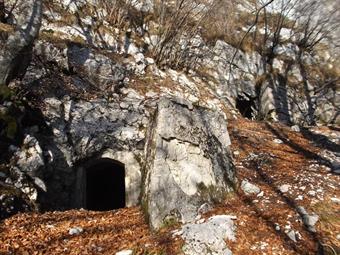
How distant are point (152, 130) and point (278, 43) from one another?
10.9m

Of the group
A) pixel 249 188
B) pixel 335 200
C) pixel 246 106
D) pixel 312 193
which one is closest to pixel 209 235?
pixel 249 188

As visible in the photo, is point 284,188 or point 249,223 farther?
point 284,188

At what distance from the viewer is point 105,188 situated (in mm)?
10211

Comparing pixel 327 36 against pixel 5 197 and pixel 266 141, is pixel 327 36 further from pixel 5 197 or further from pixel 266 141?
pixel 5 197

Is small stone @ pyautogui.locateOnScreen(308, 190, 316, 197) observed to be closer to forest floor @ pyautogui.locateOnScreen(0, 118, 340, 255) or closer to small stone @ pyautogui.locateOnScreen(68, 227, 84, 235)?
forest floor @ pyautogui.locateOnScreen(0, 118, 340, 255)

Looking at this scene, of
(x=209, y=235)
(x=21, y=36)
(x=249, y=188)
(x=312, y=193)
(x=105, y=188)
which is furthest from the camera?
(x=105, y=188)

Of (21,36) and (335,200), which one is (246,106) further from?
(21,36)

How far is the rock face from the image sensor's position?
15.7 feet

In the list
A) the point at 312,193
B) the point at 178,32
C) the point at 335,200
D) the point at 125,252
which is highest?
the point at 178,32

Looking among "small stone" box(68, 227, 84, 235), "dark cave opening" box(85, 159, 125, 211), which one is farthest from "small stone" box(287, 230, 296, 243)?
"dark cave opening" box(85, 159, 125, 211)

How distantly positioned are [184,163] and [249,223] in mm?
1302

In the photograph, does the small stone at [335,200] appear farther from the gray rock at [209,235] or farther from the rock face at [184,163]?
the gray rock at [209,235]

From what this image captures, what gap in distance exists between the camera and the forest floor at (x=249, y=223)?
409 cm

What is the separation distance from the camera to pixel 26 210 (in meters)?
5.14
